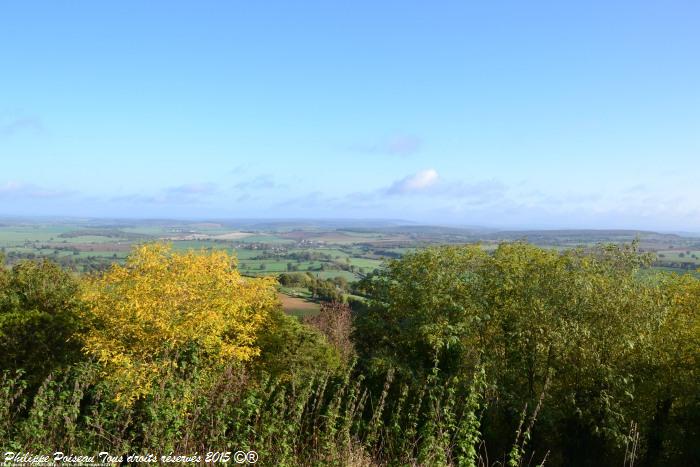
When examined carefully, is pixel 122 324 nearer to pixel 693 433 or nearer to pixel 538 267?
pixel 538 267

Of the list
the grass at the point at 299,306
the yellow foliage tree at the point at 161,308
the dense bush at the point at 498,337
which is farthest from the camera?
the grass at the point at 299,306

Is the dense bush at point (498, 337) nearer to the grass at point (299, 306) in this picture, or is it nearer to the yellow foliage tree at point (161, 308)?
the yellow foliage tree at point (161, 308)

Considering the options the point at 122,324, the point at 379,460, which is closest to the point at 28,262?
the point at 122,324

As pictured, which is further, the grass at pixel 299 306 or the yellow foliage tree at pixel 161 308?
the grass at pixel 299 306

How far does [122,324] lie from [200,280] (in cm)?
441

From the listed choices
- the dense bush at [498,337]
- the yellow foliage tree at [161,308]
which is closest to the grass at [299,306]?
the yellow foliage tree at [161,308]

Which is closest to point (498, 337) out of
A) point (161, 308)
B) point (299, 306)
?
point (161, 308)

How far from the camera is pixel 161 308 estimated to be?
23188mm

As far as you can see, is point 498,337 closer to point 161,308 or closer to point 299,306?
point 161,308

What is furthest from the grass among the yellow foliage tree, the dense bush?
the dense bush

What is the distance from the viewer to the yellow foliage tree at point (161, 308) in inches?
885

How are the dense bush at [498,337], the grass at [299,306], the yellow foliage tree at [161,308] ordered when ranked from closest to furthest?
the dense bush at [498,337]
the yellow foliage tree at [161,308]
the grass at [299,306]

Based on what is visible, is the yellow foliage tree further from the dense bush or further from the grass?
the grass

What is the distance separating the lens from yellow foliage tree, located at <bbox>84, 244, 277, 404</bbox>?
22.5 metres
